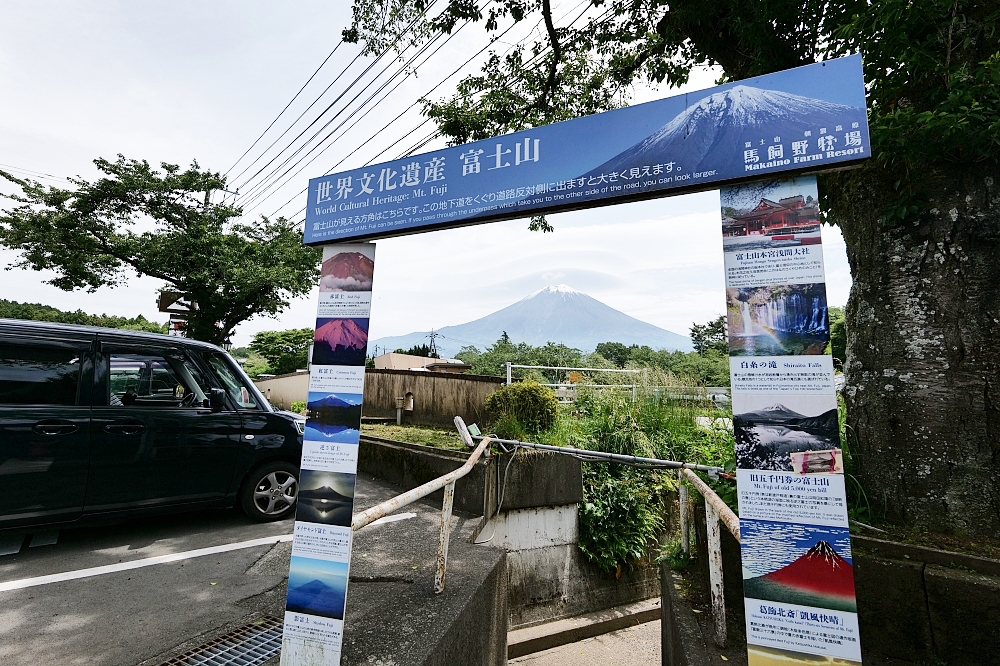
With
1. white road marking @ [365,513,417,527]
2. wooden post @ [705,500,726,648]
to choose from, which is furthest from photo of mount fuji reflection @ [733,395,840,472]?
white road marking @ [365,513,417,527]

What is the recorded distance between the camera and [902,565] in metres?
2.61

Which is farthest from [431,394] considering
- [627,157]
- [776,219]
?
[776,219]

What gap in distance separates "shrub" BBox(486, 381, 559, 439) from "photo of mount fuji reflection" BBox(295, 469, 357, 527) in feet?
13.3

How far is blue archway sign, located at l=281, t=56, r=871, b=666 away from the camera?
2.07 m

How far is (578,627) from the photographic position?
609 cm

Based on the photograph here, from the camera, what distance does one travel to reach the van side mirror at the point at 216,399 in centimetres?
458

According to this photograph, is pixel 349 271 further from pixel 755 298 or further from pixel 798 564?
pixel 798 564

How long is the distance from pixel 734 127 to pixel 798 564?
1.95 meters

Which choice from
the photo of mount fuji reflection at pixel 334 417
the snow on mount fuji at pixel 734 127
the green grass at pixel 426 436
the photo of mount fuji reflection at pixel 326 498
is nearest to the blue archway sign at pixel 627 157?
the snow on mount fuji at pixel 734 127

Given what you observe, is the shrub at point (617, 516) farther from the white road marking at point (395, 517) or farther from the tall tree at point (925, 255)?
the tall tree at point (925, 255)

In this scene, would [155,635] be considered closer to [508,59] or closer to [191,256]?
[508,59]

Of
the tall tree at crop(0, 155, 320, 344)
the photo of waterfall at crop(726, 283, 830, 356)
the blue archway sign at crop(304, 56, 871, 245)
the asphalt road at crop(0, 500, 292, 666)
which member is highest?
the tall tree at crop(0, 155, 320, 344)

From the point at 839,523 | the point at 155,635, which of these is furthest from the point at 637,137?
the point at 155,635

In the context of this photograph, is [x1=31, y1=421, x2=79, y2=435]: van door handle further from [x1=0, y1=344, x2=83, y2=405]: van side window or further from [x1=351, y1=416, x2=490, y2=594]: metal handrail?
[x1=351, y1=416, x2=490, y2=594]: metal handrail
